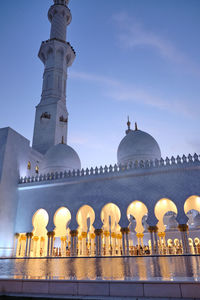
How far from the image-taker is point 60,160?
16172mm

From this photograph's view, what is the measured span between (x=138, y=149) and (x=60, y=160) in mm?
5182

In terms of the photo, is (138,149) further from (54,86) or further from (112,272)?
(112,272)

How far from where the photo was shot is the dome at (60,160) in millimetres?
16125

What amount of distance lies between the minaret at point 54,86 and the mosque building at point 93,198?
2639mm

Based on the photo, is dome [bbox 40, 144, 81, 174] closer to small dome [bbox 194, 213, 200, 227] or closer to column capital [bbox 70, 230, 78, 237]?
column capital [bbox 70, 230, 78, 237]

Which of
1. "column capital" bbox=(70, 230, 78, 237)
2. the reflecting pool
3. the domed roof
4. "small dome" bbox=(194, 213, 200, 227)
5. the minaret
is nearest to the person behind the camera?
the reflecting pool

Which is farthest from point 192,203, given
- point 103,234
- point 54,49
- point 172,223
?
point 54,49

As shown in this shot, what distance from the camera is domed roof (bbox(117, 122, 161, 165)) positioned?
14992 millimetres

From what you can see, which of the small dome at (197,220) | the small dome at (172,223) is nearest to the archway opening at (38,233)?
the small dome at (172,223)

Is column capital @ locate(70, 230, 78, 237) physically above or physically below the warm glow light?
below

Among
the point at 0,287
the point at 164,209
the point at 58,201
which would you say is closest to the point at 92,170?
the point at 58,201

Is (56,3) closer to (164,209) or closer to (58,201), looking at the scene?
(58,201)

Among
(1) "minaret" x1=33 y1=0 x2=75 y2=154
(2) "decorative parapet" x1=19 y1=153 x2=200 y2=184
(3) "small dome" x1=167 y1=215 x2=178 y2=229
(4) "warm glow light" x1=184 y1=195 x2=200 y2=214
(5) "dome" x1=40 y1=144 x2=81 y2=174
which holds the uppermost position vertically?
(1) "minaret" x1=33 y1=0 x2=75 y2=154

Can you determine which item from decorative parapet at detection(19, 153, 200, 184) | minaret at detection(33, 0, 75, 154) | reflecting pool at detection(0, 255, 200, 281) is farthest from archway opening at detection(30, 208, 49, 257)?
reflecting pool at detection(0, 255, 200, 281)
